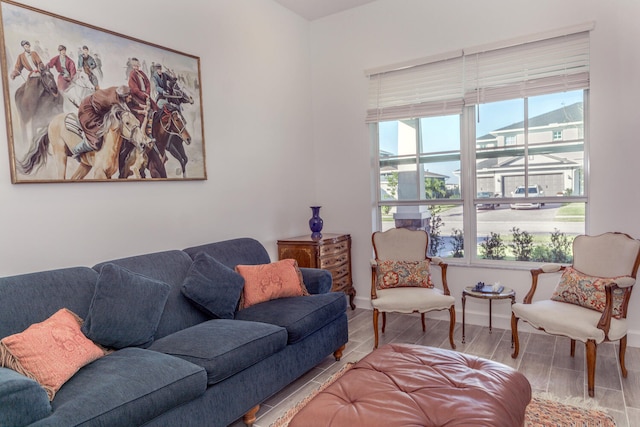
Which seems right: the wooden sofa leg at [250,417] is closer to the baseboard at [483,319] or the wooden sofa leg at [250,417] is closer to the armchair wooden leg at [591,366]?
the armchair wooden leg at [591,366]

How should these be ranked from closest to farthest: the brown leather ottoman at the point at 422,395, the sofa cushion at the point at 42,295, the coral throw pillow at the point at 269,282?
the brown leather ottoman at the point at 422,395, the sofa cushion at the point at 42,295, the coral throw pillow at the point at 269,282

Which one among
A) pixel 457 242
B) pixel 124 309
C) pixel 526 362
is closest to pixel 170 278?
pixel 124 309

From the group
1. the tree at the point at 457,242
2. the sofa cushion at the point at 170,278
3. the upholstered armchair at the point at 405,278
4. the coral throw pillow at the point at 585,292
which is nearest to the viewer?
the sofa cushion at the point at 170,278

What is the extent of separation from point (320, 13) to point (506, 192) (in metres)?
2.78

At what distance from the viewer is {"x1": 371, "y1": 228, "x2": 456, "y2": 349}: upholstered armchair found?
3346 mm

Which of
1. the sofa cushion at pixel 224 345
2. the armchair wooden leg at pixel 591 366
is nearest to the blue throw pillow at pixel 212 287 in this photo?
the sofa cushion at pixel 224 345

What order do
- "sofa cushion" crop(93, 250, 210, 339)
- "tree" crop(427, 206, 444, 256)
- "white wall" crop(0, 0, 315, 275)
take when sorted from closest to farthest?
"white wall" crop(0, 0, 315, 275)
"sofa cushion" crop(93, 250, 210, 339)
"tree" crop(427, 206, 444, 256)

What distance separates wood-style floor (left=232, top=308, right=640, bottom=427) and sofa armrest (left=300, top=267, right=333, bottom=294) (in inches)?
21.7

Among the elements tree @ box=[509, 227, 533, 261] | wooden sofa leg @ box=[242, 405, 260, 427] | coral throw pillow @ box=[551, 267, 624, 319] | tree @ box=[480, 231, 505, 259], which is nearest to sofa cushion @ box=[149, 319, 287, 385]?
wooden sofa leg @ box=[242, 405, 260, 427]

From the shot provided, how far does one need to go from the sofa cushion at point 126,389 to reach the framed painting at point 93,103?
1234 millimetres

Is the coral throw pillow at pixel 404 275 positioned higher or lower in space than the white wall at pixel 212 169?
lower

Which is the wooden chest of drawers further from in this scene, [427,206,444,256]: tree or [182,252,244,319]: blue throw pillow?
[182,252,244,319]: blue throw pillow

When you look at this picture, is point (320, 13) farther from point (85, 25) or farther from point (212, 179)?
point (85, 25)

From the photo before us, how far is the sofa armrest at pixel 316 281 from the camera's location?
133 inches
